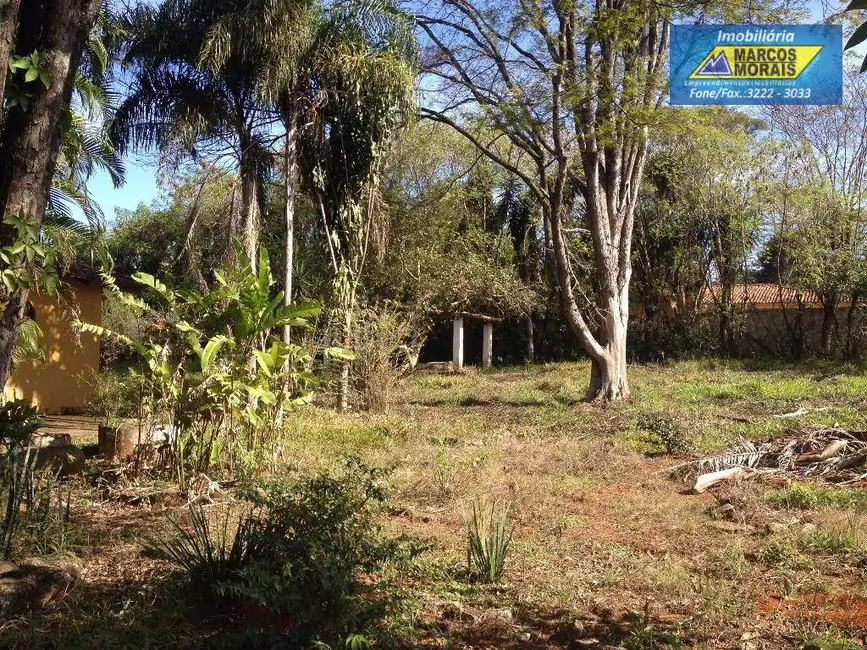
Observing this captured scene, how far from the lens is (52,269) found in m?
3.94

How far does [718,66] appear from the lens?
46.5ft

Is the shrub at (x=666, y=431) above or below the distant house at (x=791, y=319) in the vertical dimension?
below

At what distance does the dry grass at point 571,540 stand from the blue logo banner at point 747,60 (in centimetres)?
588

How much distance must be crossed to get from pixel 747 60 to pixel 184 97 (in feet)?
31.9

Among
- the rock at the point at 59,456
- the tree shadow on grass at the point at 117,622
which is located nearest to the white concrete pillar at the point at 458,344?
the rock at the point at 59,456

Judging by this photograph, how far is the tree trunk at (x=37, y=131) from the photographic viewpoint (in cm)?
381

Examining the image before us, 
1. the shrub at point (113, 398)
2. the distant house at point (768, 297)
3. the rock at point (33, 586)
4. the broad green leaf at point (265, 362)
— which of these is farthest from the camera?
the distant house at point (768, 297)

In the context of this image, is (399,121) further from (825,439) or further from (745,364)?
(745,364)

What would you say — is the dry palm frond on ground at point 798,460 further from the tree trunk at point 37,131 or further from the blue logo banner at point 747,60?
the blue logo banner at point 747,60

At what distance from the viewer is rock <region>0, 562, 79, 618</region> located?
13.3 ft

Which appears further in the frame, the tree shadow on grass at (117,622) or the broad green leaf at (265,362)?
the broad green leaf at (265,362)

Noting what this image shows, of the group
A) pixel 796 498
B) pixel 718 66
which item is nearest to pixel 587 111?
pixel 718 66

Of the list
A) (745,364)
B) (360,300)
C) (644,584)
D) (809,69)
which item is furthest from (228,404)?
(745,364)

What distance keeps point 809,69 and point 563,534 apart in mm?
11747
